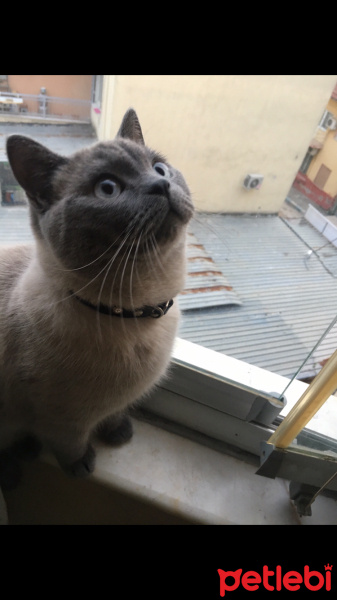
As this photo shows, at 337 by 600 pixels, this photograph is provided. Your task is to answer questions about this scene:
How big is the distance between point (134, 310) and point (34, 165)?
9.6 inches

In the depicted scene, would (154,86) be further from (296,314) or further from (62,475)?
(62,475)

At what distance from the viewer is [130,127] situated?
2.03 feet

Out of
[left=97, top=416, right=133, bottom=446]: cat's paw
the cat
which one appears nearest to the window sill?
[left=97, top=416, right=133, bottom=446]: cat's paw

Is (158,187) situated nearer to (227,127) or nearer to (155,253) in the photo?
(155,253)

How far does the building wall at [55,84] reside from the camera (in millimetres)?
602

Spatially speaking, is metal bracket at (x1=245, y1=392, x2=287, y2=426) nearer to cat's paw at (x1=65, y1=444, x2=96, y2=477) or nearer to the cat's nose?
cat's paw at (x1=65, y1=444, x2=96, y2=477)

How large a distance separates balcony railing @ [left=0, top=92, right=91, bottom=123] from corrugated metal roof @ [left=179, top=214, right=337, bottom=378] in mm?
314

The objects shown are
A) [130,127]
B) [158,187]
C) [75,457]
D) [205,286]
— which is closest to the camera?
[158,187]

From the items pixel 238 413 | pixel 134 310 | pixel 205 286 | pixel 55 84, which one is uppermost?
pixel 55 84

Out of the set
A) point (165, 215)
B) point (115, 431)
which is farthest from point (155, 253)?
point (115, 431)

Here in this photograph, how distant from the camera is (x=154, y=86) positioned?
710 millimetres
